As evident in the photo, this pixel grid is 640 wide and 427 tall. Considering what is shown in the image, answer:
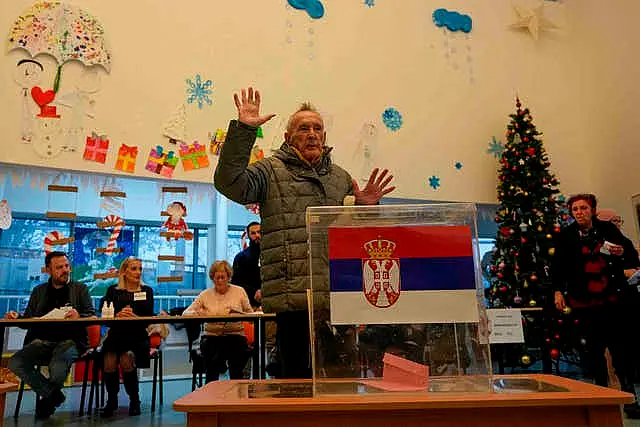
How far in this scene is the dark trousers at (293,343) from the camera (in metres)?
1.56

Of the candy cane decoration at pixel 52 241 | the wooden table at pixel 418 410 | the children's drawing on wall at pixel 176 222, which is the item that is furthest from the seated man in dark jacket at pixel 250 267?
the wooden table at pixel 418 410

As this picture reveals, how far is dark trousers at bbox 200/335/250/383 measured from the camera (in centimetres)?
370

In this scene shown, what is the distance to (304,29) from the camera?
5.08 m

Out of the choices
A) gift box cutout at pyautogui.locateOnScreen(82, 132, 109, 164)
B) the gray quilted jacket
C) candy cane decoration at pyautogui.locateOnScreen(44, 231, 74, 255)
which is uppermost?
gift box cutout at pyautogui.locateOnScreen(82, 132, 109, 164)

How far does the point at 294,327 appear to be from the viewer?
1603 mm

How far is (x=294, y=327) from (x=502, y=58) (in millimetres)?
5100

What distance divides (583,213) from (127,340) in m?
3.29

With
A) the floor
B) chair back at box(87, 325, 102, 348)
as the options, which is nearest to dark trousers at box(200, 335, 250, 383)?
the floor

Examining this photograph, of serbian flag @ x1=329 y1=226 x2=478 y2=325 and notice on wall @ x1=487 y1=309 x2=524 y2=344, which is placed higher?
serbian flag @ x1=329 y1=226 x2=478 y2=325

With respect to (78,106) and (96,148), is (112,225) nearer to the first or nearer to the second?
(96,148)

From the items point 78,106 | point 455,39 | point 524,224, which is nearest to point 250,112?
point 78,106

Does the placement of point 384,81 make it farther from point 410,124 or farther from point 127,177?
point 127,177

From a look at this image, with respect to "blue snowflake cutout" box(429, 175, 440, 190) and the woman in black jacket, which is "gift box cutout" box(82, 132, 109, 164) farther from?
the woman in black jacket

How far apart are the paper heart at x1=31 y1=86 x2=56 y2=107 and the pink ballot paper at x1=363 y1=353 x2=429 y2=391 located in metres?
4.07
